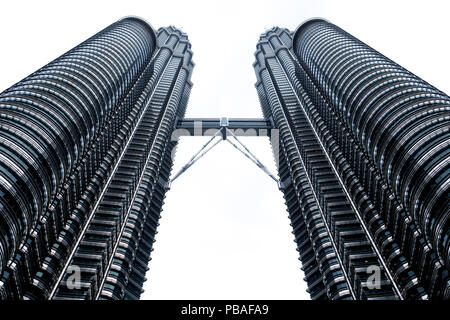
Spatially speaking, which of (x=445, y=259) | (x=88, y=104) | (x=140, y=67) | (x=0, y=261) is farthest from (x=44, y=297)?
(x=140, y=67)

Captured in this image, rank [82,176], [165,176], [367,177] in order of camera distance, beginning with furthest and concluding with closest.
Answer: [165,176] → [82,176] → [367,177]

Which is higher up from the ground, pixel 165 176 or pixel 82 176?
pixel 165 176

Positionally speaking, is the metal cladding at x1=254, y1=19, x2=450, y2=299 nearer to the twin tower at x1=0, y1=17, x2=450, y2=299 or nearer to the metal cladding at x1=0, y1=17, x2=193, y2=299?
the twin tower at x1=0, y1=17, x2=450, y2=299

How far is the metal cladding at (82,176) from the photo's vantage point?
56281 mm

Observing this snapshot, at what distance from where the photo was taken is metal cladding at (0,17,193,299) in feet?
185

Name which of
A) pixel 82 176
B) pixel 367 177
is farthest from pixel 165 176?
pixel 367 177

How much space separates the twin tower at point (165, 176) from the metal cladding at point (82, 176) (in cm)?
30

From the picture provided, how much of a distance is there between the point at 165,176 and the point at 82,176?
41884 millimetres

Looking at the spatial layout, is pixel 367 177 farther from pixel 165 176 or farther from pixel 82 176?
pixel 165 176

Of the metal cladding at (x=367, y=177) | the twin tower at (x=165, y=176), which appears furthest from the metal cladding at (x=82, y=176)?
the metal cladding at (x=367, y=177)

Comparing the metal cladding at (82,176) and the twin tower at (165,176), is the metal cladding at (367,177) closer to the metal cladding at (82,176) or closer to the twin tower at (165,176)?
the twin tower at (165,176)

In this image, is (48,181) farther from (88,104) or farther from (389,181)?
(389,181)

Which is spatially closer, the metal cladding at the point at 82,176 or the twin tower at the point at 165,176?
the metal cladding at the point at 82,176

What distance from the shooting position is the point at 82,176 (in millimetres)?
84875
